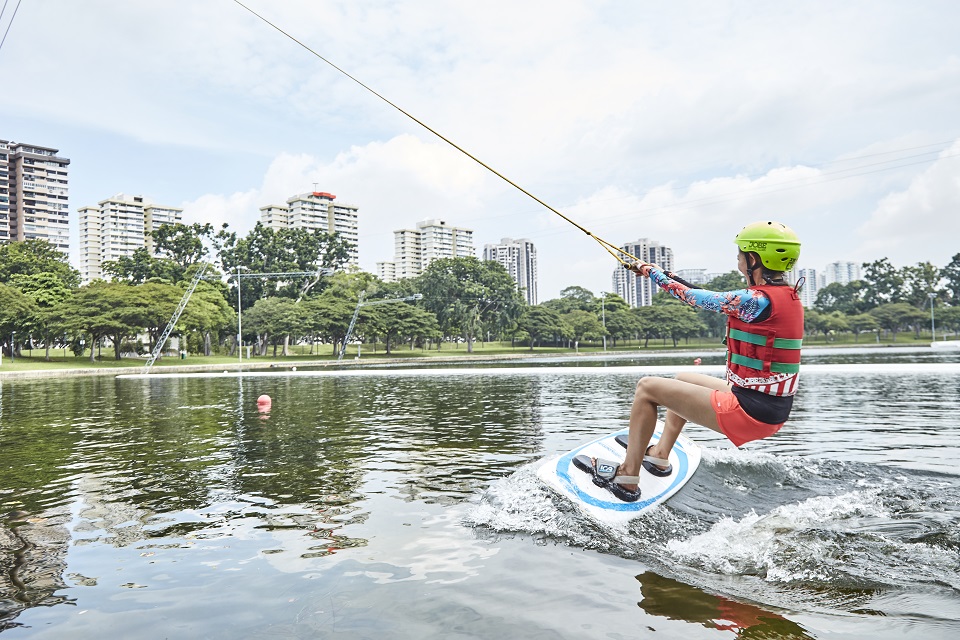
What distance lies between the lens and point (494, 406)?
18.0m

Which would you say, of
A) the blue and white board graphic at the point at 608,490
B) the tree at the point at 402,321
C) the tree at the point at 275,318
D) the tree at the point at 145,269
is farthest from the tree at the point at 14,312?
the blue and white board graphic at the point at 608,490

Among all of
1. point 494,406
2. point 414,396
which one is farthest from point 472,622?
point 414,396

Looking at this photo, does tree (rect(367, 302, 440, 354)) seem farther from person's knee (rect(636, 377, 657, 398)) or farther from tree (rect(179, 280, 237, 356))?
person's knee (rect(636, 377, 657, 398))

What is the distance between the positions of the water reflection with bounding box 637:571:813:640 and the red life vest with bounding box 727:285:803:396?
5.74ft

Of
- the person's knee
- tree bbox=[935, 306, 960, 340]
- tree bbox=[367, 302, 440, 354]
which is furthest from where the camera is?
tree bbox=[935, 306, 960, 340]

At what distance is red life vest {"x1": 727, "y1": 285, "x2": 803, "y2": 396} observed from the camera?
5.24 meters

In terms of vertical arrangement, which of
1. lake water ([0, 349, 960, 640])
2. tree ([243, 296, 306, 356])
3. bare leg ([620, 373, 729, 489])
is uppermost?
tree ([243, 296, 306, 356])

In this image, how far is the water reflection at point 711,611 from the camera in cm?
392

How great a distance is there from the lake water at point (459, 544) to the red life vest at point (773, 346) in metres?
1.34

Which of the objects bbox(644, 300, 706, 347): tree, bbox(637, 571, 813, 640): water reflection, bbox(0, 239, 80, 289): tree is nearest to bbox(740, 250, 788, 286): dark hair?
bbox(637, 571, 813, 640): water reflection

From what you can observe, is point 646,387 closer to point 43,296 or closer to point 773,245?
point 773,245

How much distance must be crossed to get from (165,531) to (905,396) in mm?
19498

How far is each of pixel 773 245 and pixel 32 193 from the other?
203 m

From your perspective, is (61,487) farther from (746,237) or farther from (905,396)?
(905,396)
